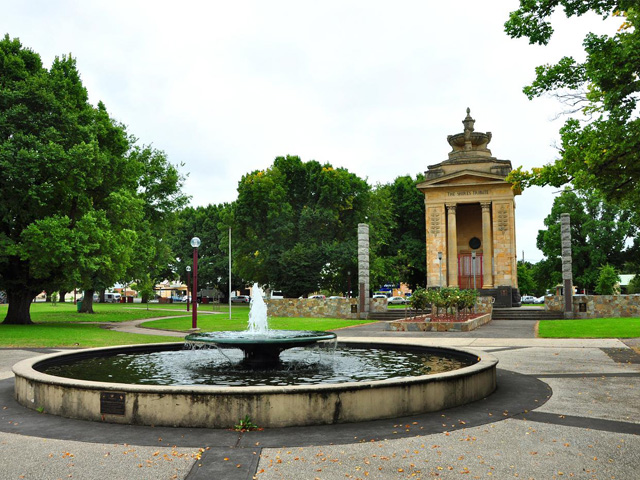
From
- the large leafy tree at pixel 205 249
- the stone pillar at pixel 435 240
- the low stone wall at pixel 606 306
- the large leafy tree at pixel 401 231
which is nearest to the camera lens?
the low stone wall at pixel 606 306

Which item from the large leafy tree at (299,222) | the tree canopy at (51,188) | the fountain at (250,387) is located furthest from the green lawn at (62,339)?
the large leafy tree at (299,222)

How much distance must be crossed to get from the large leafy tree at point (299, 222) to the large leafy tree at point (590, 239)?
31.9m

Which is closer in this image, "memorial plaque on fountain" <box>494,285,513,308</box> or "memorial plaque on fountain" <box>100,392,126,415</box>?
"memorial plaque on fountain" <box>100,392,126,415</box>

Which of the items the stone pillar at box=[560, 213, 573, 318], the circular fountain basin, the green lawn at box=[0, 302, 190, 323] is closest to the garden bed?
the stone pillar at box=[560, 213, 573, 318]

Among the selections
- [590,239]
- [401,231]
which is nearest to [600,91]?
[401,231]

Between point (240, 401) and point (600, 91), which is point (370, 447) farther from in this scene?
point (600, 91)

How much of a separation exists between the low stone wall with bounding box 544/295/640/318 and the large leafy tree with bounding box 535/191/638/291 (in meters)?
34.0

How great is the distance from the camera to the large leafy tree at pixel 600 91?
13.9 m

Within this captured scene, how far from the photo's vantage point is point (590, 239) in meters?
68.9

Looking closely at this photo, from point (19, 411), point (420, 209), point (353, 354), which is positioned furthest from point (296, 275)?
point (19, 411)

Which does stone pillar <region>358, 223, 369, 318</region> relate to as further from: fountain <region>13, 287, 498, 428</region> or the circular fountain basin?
the circular fountain basin

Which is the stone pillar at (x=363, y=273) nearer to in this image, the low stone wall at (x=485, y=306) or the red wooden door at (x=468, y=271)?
the low stone wall at (x=485, y=306)

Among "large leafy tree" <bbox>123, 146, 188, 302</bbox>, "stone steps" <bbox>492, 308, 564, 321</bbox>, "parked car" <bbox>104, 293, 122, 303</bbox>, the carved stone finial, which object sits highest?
the carved stone finial

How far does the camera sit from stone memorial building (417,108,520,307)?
45.8 metres
